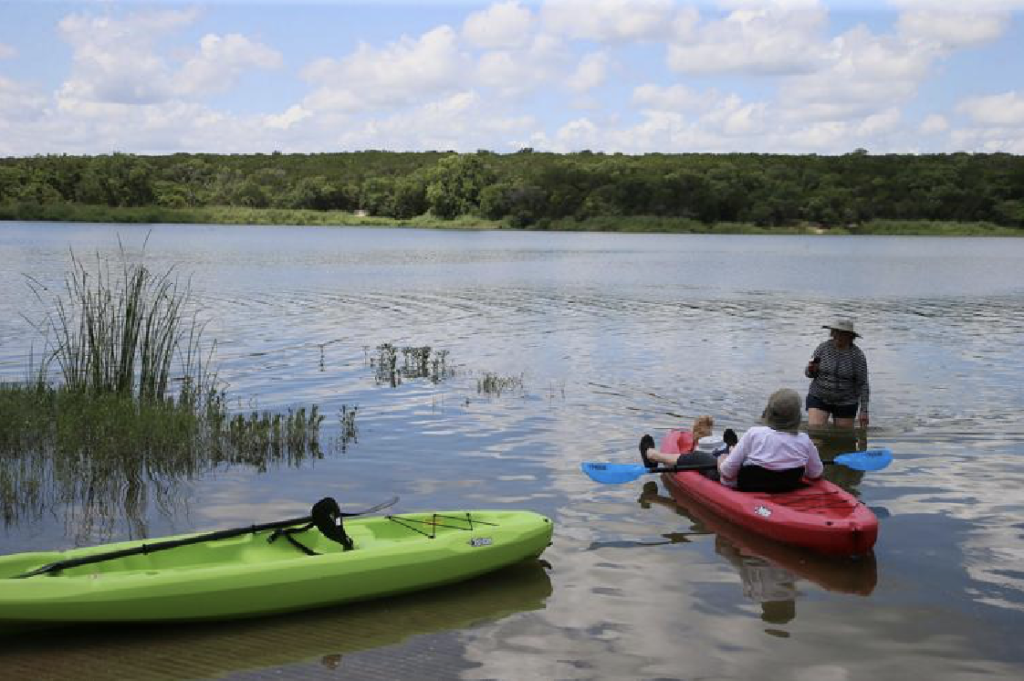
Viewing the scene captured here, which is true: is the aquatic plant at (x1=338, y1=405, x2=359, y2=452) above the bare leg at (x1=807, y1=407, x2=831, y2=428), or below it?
below

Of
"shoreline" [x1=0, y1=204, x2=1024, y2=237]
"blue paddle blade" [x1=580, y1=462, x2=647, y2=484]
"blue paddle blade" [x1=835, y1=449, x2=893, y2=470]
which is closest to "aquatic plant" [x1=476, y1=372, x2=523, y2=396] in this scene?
"blue paddle blade" [x1=580, y1=462, x2=647, y2=484]

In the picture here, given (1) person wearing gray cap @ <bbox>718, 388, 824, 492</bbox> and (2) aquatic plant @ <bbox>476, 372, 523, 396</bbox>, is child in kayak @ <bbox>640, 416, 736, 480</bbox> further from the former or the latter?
(2) aquatic plant @ <bbox>476, 372, 523, 396</bbox>

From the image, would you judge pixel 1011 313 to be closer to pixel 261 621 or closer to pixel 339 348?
pixel 339 348

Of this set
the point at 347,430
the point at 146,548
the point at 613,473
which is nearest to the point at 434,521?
the point at 146,548

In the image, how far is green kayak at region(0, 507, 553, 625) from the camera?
716 cm

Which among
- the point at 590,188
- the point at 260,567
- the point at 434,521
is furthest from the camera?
the point at 590,188

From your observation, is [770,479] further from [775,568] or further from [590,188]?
[590,188]

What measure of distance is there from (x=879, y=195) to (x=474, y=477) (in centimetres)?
10603

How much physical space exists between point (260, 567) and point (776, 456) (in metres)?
4.69

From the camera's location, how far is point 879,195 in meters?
110

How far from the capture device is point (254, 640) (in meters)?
7.40

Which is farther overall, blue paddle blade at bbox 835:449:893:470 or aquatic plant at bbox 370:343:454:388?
aquatic plant at bbox 370:343:454:388

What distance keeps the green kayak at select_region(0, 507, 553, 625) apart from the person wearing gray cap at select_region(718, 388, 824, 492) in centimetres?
218

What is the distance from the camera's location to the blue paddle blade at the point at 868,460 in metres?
11.7
